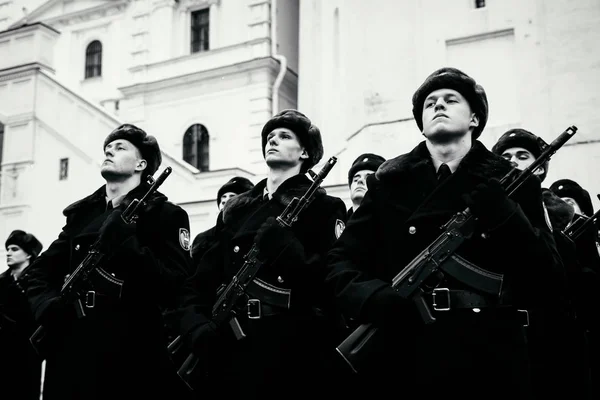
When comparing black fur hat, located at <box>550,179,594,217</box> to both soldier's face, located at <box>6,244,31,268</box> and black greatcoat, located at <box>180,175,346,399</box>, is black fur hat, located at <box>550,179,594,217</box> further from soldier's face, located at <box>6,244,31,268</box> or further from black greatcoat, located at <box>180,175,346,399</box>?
soldier's face, located at <box>6,244,31,268</box>

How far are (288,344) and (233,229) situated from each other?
886 mm

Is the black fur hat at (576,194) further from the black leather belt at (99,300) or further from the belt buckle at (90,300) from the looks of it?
the belt buckle at (90,300)

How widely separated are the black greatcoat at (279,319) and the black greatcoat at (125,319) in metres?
0.35

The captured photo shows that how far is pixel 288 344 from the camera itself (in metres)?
4.38

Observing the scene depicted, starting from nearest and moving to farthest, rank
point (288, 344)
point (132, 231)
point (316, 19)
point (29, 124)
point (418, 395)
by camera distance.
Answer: point (418, 395)
point (288, 344)
point (132, 231)
point (29, 124)
point (316, 19)

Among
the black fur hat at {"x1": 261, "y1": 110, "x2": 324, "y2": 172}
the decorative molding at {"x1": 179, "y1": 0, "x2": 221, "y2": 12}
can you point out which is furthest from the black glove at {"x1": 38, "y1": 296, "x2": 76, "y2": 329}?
the decorative molding at {"x1": 179, "y1": 0, "x2": 221, "y2": 12}

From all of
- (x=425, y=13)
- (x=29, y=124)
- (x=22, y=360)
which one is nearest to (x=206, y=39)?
(x=29, y=124)

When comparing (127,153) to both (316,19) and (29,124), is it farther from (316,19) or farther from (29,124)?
(316,19)

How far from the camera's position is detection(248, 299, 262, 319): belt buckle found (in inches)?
174

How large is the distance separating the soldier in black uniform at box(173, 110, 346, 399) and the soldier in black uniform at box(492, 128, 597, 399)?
1.51m

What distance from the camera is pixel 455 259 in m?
3.28

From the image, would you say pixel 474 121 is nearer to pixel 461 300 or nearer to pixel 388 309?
pixel 461 300

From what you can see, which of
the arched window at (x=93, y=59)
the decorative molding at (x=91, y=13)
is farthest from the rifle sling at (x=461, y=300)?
the arched window at (x=93, y=59)

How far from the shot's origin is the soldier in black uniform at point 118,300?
4.72m
